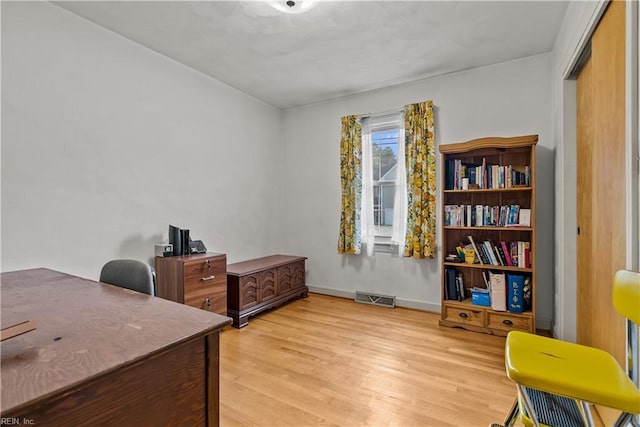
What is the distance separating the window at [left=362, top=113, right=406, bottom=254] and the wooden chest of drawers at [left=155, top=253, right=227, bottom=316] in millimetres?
1857

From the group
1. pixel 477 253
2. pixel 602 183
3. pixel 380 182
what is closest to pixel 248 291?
pixel 380 182

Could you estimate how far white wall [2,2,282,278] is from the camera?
6.86 ft

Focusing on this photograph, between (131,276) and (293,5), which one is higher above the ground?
(293,5)

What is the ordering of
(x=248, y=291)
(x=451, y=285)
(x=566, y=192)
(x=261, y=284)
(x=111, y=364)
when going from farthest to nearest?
(x=261, y=284)
(x=248, y=291)
(x=451, y=285)
(x=566, y=192)
(x=111, y=364)

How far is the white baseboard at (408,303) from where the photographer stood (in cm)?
291

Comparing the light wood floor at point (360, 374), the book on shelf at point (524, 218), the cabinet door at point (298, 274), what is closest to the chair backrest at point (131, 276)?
the light wood floor at point (360, 374)

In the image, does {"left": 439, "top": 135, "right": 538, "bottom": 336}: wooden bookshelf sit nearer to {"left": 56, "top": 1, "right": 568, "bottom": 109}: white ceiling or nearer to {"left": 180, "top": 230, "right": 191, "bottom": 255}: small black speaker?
{"left": 56, "top": 1, "right": 568, "bottom": 109}: white ceiling

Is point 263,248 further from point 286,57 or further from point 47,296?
point 47,296

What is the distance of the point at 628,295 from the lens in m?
1.15

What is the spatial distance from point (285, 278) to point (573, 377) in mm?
3037

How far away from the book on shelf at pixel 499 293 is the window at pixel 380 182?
1154mm

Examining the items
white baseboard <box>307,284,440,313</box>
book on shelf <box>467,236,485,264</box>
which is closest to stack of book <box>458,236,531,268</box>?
book on shelf <box>467,236,485,264</box>

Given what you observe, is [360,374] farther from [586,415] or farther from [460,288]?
[460,288]

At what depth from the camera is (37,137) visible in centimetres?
216
